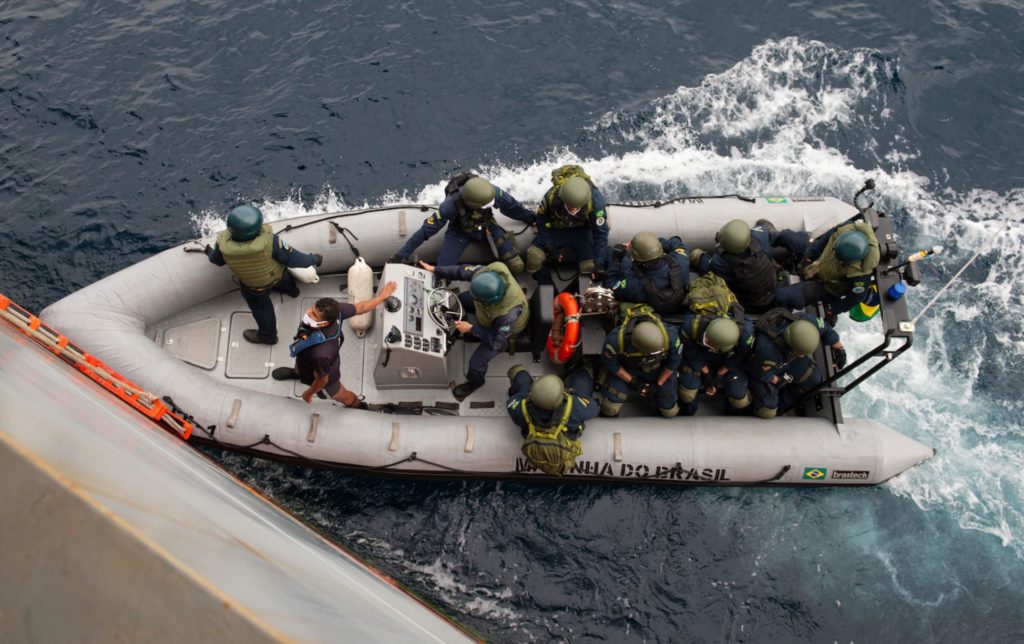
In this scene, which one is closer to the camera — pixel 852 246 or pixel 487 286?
pixel 487 286

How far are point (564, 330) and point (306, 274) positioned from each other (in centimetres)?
236

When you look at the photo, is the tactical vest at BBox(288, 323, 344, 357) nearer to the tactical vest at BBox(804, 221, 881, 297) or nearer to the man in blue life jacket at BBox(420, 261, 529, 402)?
the man in blue life jacket at BBox(420, 261, 529, 402)

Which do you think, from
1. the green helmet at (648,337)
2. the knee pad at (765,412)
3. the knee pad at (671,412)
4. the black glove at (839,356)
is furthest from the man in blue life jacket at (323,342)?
the black glove at (839,356)

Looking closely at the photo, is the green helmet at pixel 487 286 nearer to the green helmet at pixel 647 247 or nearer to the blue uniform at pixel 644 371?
the blue uniform at pixel 644 371

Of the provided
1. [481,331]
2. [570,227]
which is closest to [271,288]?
[481,331]

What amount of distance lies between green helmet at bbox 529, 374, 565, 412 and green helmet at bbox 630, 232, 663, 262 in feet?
4.13

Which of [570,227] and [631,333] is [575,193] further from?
[631,333]

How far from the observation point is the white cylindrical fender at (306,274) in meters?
6.95

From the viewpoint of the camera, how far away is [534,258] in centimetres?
716

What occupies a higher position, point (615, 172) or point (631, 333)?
point (631, 333)

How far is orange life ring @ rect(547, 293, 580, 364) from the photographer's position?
6.45 meters

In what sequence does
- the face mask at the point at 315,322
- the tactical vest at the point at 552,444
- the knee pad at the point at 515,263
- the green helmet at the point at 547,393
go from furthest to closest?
the knee pad at the point at 515,263
the tactical vest at the point at 552,444
the green helmet at the point at 547,393
the face mask at the point at 315,322

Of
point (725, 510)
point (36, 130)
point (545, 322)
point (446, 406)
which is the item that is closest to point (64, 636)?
point (446, 406)

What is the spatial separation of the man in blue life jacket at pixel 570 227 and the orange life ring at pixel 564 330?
55 cm
